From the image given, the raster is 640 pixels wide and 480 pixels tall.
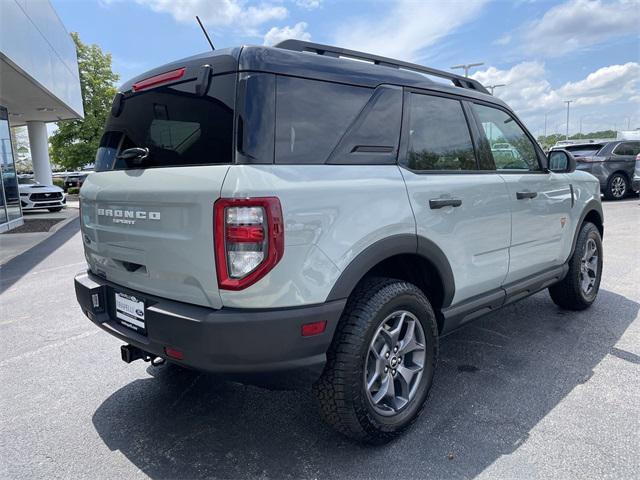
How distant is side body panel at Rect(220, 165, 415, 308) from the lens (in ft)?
6.34

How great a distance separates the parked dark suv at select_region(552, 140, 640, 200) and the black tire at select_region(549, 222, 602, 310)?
10.4 metres

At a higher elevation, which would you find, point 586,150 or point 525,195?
point 586,150

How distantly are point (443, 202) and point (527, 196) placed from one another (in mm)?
1101

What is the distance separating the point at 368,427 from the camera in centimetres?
229

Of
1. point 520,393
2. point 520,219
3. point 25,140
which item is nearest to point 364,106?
point 520,219

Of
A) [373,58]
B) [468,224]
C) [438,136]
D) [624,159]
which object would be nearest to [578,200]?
[468,224]

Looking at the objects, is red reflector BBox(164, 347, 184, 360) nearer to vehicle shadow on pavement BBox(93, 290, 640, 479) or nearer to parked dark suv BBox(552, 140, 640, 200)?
vehicle shadow on pavement BBox(93, 290, 640, 479)

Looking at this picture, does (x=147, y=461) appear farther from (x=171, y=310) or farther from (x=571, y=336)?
(x=571, y=336)

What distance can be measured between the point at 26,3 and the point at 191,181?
36.5 ft

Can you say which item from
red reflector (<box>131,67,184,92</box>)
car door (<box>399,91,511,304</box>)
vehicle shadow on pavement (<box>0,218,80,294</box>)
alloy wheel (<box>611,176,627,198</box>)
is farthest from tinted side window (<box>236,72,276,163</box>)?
alloy wheel (<box>611,176,627,198</box>)

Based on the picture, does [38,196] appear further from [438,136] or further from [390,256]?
[390,256]

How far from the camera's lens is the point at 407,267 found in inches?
108

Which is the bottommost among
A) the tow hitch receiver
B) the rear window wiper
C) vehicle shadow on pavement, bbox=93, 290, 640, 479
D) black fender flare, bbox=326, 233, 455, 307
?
vehicle shadow on pavement, bbox=93, 290, 640, 479

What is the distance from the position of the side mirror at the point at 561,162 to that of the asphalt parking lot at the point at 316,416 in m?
1.39
